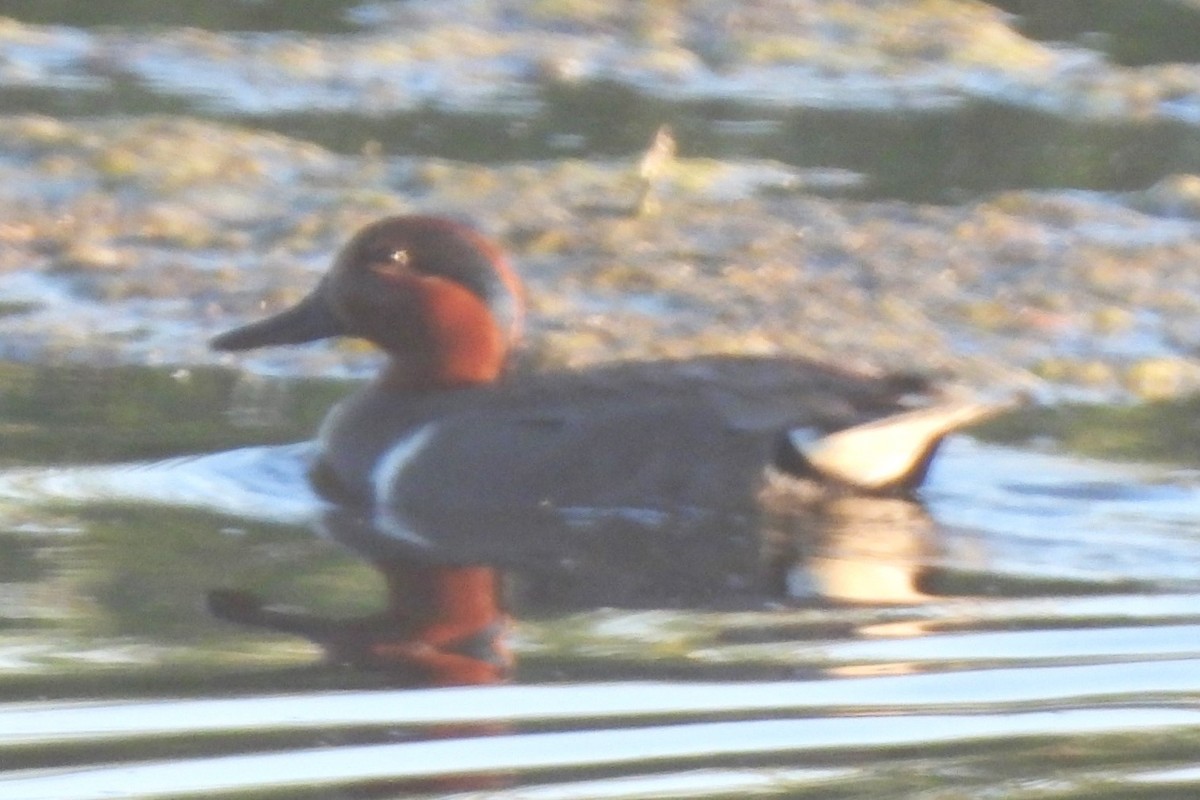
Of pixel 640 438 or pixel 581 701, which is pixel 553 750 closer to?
pixel 581 701

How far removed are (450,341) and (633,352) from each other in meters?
1.31

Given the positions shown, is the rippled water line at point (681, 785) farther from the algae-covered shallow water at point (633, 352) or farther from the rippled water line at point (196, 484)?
the rippled water line at point (196, 484)

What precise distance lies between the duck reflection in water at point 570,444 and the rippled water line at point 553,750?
138 centimetres

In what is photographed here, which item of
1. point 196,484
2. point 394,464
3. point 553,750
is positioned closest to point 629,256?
point 394,464

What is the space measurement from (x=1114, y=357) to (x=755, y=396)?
6.21 feet

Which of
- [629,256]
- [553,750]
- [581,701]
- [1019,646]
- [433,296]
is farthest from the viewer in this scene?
[629,256]

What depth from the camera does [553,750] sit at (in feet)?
15.4

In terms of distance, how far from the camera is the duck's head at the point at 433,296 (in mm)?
7492

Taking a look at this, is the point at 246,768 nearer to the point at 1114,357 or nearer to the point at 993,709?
the point at 993,709

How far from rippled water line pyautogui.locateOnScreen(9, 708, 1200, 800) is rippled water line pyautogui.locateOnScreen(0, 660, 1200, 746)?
0.11 m

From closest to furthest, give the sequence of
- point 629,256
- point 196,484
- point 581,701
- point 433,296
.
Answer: point 581,701, point 196,484, point 433,296, point 629,256

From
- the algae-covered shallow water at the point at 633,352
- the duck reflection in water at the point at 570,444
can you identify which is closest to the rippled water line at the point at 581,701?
the algae-covered shallow water at the point at 633,352

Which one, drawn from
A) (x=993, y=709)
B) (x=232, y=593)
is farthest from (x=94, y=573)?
(x=993, y=709)

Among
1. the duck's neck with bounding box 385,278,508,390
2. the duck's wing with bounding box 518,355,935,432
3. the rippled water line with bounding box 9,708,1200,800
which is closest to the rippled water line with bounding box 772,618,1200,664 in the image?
the rippled water line with bounding box 9,708,1200,800
